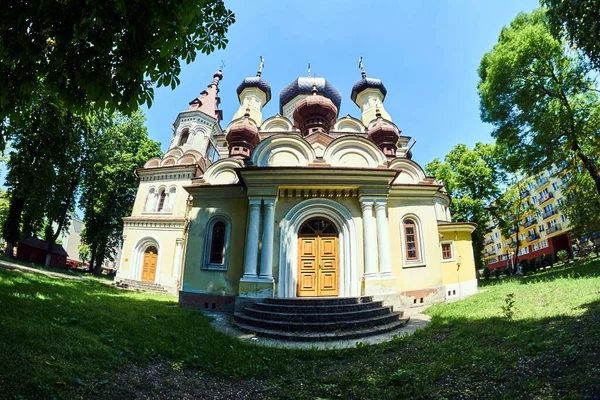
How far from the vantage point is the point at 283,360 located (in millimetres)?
6117

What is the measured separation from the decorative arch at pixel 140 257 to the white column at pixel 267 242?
1339 centimetres

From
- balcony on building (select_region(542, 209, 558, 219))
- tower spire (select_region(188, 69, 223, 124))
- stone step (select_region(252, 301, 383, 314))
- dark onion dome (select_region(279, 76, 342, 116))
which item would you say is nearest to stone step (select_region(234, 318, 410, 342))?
stone step (select_region(252, 301, 383, 314))

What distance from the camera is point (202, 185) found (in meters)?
12.3

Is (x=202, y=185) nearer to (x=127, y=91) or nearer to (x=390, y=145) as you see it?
(x=127, y=91)

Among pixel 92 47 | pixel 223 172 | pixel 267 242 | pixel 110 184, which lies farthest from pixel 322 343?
pixel 110 184

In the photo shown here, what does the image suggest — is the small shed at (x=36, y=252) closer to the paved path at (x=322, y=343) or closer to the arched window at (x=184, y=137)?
the arched window at (x=184, y=137)

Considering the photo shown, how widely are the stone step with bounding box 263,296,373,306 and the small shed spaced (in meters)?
25.6

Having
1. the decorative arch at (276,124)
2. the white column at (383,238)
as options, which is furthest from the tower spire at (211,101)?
the white column at (383,238)

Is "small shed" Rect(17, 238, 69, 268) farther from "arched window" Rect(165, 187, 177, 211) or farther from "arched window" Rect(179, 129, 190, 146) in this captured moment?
"arched window" Rect(179, 129, 190, 146)

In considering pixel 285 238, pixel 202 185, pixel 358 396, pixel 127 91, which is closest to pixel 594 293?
pixel 358 396

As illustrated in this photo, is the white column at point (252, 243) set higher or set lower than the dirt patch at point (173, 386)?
higher

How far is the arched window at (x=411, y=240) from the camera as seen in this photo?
1187 cm

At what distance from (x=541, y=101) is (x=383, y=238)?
1097cm

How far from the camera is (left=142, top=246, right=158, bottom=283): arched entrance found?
2123 centimetres
